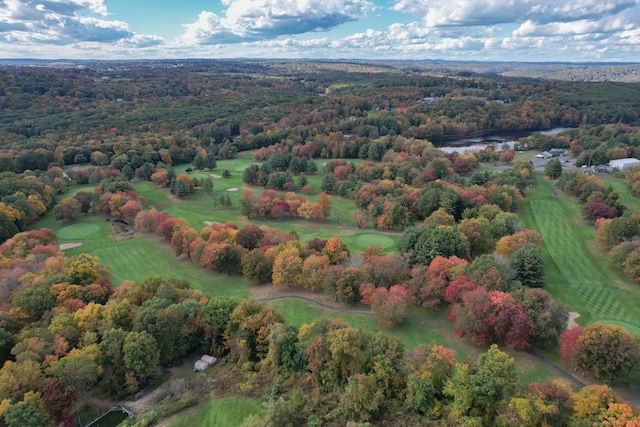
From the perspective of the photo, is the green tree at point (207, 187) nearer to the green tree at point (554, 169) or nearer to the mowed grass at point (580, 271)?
the mowed grass at point (580, 271)

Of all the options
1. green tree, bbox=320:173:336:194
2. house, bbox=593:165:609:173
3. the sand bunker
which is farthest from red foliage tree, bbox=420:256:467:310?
house, bbox=593:165:609:173

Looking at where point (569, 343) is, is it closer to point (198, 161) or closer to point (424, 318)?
point (424, 318)

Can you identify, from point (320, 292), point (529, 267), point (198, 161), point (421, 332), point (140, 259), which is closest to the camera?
point (421, 332)

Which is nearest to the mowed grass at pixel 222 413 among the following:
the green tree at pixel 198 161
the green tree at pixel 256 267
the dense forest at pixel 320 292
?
the dense forest at pixel 320 292

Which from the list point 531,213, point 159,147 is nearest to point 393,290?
point 531,213

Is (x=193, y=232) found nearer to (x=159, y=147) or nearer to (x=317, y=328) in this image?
(x=317, y=328)

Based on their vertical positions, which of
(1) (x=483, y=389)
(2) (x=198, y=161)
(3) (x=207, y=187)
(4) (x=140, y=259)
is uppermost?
(1) (x=483, y=389)

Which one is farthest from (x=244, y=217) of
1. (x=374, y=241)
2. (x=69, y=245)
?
(x=69, y=245)
